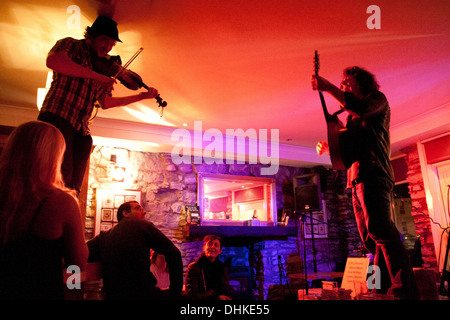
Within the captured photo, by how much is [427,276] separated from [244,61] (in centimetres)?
260

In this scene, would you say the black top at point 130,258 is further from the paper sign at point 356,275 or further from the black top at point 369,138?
the black top at point 369,138

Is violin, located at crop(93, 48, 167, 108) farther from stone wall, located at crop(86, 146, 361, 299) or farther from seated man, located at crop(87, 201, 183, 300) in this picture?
stone wall, located at crop(86, 146, 361, 299)

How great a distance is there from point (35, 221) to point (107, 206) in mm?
4221

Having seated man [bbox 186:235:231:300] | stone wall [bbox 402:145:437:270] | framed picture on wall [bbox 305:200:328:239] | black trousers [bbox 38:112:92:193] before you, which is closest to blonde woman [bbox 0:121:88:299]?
black trousers [bbox 38:112:92:193]

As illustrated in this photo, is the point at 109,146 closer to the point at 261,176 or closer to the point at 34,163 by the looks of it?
the point at 261,176

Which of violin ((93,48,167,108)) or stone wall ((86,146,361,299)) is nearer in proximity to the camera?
violin ((93,48,167,108))

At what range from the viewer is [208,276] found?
12.3ft

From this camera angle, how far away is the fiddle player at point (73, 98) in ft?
5.85

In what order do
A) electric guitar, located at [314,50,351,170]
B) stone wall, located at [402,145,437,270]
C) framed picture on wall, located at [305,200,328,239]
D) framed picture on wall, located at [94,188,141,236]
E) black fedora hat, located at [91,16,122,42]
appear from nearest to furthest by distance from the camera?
electric guitar, located at [314,50,351,170], black fedora hat, located at [91,16,122,42], framed picture on wall, located at [94,188,141,236], stone wall, located at [402,145,437,270], framed picture on wall, located at [305,200,328,239]

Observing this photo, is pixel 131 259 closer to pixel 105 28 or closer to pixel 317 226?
pixel 105 28

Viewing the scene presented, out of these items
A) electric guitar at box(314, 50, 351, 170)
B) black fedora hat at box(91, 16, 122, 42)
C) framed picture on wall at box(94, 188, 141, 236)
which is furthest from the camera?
framed picture on wall at box(94, 188, 141, 236)

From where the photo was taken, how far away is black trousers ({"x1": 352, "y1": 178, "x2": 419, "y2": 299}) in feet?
5.26

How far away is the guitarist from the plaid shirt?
4.67ft
